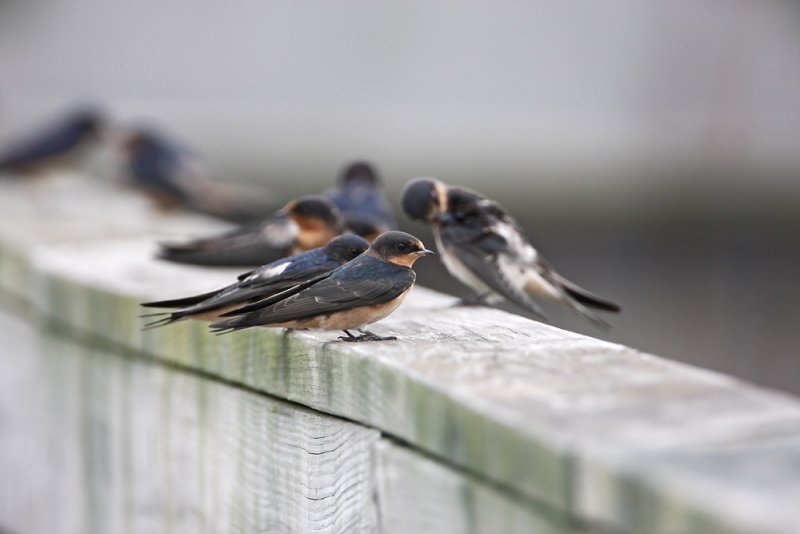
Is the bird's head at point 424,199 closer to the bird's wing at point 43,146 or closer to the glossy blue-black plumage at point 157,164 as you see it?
the glossy blue-black plumage at point 157,164

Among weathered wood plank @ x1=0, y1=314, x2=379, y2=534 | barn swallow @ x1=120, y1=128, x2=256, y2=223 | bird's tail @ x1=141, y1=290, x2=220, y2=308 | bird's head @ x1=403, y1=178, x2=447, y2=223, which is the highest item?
bird's tail @ x1=141, y1=290, x2=220, y2=308

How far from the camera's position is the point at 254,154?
479 inches

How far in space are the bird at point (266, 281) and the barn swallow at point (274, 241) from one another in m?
1.09

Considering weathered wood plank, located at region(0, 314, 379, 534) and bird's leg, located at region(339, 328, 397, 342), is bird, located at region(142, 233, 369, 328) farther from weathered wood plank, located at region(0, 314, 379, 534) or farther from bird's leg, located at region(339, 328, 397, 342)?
bird's leg, located at region(339, 328, 397, 342)

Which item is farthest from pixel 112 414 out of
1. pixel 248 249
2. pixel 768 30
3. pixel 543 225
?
pixel 768 30

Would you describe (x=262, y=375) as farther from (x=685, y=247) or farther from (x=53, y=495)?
(x=685, y=247)

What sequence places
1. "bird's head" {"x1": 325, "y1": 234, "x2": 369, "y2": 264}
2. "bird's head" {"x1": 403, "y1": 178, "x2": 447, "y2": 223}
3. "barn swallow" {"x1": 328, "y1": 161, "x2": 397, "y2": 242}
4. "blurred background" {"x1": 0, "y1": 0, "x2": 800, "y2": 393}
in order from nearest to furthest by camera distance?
1. "bird's head" {"x1": 325, "y1": 234, "x2": 369, "y2": 264}
2. "bird's head" {"x1": 403, "y1": 178, "x2": 447, "y2": 223}
3. "barn swallow" {"x1": 328, "y1": 161, "x2": 397, "y2": 242}
4. "blurred background" {"x1": 0, "y1": 0, "x2": 800, "y2": 393}

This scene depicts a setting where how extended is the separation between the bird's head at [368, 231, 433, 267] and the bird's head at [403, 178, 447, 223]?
1.35 metres

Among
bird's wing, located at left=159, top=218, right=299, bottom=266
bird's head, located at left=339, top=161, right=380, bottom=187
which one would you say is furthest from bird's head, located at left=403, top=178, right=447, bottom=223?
bird's head, located at left=339, top=161, right=380, bottom=187

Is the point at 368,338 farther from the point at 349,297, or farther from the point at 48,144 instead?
the point at 48,144

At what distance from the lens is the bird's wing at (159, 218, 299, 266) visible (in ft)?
13.7

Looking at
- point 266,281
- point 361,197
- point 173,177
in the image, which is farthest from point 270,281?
point 173,177

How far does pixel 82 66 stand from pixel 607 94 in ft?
17.0

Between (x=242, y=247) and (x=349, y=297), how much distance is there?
166 cm
